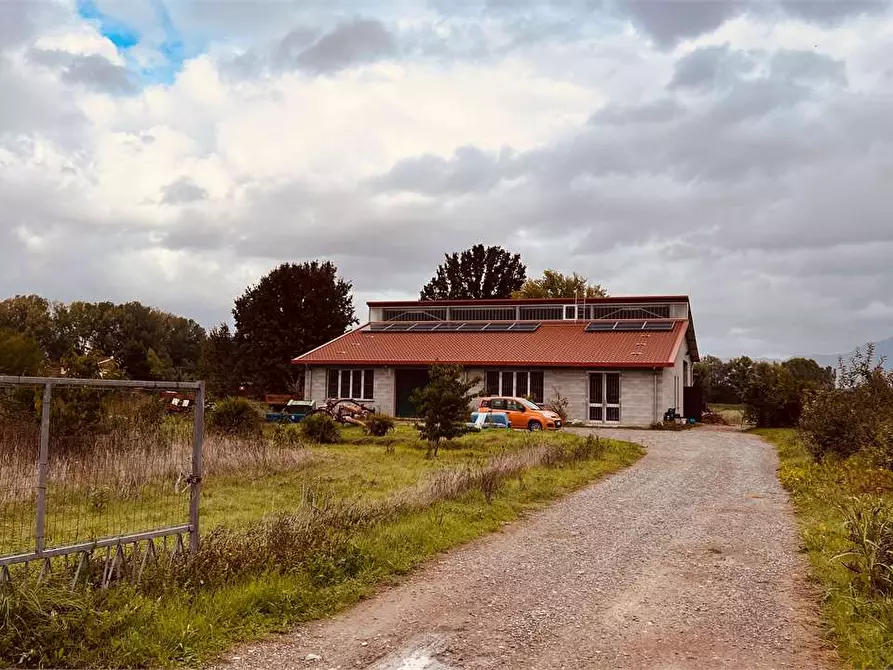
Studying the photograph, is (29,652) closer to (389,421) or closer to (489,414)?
(389,421)

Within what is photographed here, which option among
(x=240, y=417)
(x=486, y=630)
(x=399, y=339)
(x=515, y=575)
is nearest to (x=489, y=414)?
(x=240, y=417)

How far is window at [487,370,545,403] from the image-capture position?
1315 inches

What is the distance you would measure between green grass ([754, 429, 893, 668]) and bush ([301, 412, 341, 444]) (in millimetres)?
12488

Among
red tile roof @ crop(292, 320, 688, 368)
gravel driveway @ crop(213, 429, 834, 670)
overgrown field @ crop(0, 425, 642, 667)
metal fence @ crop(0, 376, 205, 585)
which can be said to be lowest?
gravel driveway @ crop(213, 429, 834, 670)

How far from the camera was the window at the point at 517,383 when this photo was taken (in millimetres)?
33406

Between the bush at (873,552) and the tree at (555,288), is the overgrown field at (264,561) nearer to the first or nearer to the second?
the bush at (873,552)

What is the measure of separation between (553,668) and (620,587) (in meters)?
2.23

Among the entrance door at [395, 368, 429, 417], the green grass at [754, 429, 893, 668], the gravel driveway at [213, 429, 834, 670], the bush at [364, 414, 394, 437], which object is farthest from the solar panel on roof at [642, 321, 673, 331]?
the gravel driveway at [213, 429, 834, 670]

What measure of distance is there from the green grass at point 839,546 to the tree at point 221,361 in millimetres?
35996

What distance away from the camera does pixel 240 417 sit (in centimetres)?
2128

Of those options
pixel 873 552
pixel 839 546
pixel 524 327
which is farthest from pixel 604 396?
pixel 873 552

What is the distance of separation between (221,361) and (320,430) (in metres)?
28.0

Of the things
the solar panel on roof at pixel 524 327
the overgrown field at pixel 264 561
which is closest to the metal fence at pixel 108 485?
the overgrown field at pixel 264 561

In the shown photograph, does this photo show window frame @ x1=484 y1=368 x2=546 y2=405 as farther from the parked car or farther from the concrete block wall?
the parked car
